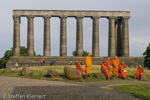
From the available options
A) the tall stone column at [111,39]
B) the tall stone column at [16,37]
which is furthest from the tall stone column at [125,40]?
the tall stone column at [16,37]

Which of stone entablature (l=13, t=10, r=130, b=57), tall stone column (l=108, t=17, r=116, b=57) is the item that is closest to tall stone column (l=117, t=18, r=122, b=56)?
stone entablature (l=13, t=10, r=130, b=57)

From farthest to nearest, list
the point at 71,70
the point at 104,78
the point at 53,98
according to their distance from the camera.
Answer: the point at 104,78
the point at 71,70
the point at 53,98

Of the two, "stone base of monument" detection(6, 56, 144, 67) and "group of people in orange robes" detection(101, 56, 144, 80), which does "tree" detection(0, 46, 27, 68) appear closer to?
"stone base of monument" detection(6, 56, 144, 67)

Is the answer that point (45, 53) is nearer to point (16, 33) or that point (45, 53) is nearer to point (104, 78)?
point (16, 33)

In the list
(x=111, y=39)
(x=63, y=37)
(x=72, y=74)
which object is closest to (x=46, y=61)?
(x=63, y=37)

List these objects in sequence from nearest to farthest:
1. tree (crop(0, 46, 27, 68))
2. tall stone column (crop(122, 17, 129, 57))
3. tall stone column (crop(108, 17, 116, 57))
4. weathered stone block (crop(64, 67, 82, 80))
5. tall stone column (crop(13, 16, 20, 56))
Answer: weathered stone block (crop(64, 67, 82, 80)) < tall stone column (crop(13, 16, 20, 56)) < tall stone column (crop(108, 17, 116, 57)) < tall stone column (crop(122, 17, 129, 57)) < tree (crop(0, 46, 27, 68))

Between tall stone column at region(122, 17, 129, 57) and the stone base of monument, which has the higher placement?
tall stone column at region(122, 17, 129, 57)

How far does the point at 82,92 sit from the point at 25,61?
161ft

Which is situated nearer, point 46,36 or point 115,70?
point 115,70

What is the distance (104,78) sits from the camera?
31.7 metres

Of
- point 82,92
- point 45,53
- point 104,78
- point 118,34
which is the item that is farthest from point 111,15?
point 82,92

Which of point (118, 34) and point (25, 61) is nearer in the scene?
point (25, 61)

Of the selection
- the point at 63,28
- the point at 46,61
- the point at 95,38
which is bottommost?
the point at 46,61

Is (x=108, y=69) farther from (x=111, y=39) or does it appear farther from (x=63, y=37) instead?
(x=111, y=39)
